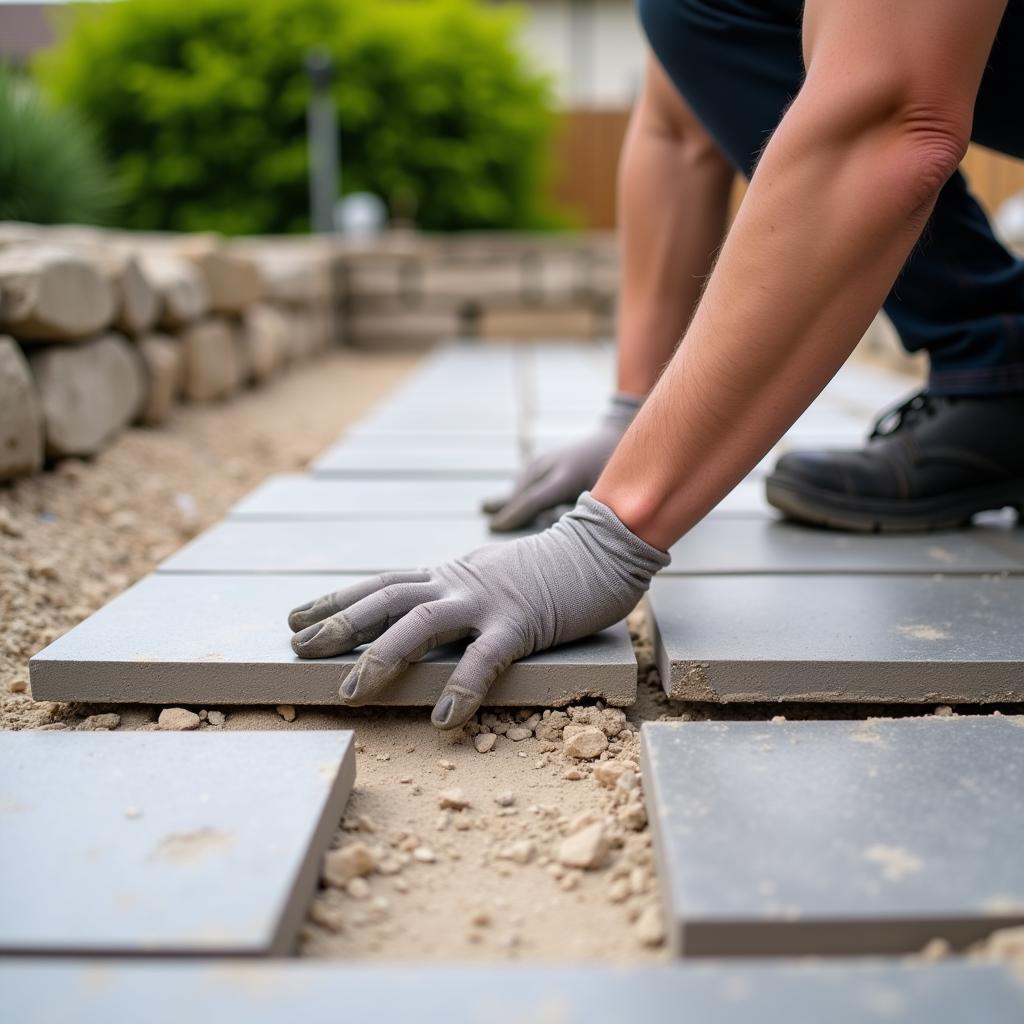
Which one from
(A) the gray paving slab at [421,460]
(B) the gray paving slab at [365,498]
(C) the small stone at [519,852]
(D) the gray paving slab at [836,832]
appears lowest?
(C) the small stone at [519,852]

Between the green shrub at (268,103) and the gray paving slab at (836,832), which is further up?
the green shrub at (268,103)

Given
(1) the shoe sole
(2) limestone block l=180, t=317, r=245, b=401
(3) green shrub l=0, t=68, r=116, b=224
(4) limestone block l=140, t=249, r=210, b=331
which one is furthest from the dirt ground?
(3) green shrub l=0, t=68, r=116, b=224

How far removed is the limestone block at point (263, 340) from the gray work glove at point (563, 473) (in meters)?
2.71

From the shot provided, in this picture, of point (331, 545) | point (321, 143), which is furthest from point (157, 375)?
point (321, 143)

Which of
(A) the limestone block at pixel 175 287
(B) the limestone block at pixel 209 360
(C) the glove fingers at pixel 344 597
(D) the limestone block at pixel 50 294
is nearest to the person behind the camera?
(C) the glove fingers at pixel 344 597

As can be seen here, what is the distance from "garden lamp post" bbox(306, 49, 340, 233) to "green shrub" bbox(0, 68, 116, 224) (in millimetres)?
2767

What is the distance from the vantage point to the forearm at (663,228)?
5.93ft

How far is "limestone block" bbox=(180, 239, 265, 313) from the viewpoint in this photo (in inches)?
148

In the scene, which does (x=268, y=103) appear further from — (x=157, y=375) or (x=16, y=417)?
(x=16, y=417)

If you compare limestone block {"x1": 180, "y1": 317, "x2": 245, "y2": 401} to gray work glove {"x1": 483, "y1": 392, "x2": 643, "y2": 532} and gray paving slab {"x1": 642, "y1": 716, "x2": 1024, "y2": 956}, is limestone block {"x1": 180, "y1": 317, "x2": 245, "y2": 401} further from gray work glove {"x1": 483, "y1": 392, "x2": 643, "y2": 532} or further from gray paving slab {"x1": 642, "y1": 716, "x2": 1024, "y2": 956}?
gray paving slab {"x1": 642, "y1": 716, "x2": 1024, "y2": 956}

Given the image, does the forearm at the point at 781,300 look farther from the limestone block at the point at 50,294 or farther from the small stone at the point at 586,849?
the limestone block at the point at 50,294

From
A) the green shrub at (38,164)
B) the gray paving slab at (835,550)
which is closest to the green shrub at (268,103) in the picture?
the green shrub at (38,164)

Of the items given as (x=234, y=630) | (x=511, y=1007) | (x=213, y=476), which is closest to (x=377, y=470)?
(x=213, y=476)

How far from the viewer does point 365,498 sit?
2.13 meters
